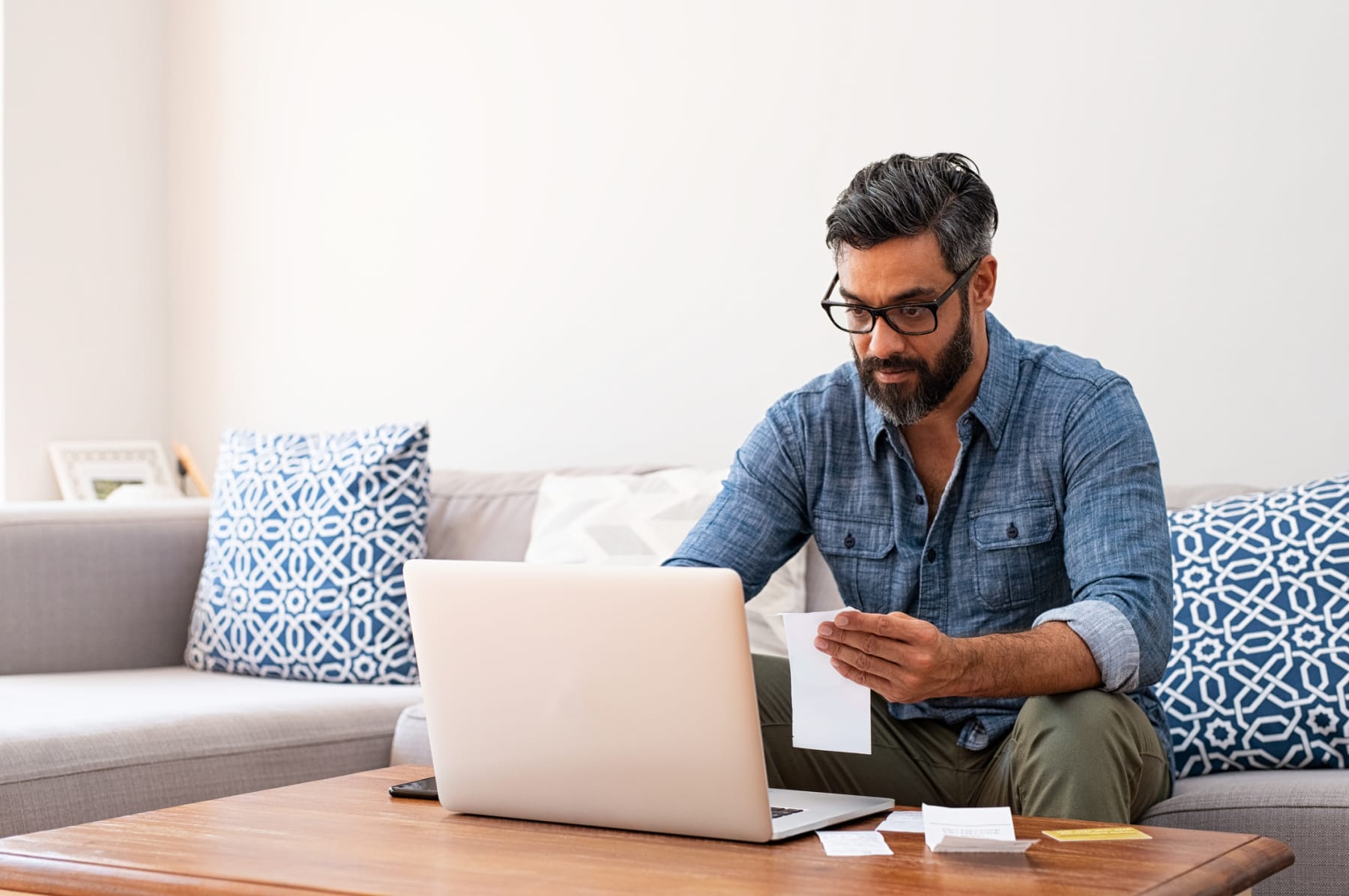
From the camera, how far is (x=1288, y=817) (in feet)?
5.41

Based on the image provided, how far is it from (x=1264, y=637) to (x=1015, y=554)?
0.44 meters

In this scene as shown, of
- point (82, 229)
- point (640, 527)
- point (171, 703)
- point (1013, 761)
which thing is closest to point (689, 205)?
point (640, 527)

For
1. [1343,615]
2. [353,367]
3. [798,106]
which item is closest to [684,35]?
[798,106]

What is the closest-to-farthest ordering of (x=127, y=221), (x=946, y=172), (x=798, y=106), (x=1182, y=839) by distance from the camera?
(x=1182, y=839), (x=946, y=172), (x=798, y=106), (x=127, y=221)

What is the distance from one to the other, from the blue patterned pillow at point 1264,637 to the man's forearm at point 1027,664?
1.59 ft

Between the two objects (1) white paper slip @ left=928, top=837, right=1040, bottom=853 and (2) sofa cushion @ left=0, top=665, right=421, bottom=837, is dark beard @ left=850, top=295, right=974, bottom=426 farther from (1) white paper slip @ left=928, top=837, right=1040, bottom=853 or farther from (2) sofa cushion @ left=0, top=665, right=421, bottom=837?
(2) sofa cushion @ left=0, top=665, right=421, bottom=837

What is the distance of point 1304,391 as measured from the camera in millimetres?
2352

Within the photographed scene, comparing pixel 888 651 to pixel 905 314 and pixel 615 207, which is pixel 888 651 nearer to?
pixel 905 314

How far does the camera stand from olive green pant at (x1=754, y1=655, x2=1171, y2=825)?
55.4 inches

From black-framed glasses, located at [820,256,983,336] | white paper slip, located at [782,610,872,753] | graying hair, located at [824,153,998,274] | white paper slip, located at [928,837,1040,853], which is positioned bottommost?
white paper slip, located at [928,837,1040,853]

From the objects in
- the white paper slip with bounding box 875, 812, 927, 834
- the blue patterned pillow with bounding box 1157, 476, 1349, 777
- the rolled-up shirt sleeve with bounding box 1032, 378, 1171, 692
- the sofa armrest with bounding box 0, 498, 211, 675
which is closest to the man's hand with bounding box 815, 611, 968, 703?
the white paper slip with bounding box 875, 812, 927, 834

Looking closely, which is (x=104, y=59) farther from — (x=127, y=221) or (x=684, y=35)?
(x=684, y=35)

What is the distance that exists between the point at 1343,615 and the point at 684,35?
1713 millimetres

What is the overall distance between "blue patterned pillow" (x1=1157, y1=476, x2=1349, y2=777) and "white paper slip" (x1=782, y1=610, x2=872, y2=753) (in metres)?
0.77
